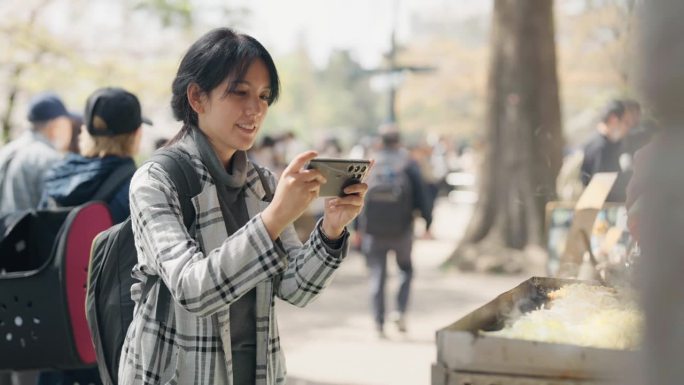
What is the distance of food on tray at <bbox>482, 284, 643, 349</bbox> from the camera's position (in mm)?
1697

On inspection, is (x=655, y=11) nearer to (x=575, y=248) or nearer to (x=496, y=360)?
(x=496, y=360)

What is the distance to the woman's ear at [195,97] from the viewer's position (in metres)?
2.45

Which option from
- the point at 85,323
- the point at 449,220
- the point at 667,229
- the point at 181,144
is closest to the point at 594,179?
the point at 85,323

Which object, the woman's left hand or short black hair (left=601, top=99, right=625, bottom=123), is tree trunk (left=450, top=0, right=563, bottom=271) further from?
the woman's left hand

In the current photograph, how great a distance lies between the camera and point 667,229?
1.08m

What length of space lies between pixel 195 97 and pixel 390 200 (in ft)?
18.5

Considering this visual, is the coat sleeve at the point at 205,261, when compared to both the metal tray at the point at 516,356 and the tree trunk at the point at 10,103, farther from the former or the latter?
the tree trunk at the point at 10,103

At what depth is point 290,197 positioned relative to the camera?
2084 mm

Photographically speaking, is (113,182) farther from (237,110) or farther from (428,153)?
(428,153)

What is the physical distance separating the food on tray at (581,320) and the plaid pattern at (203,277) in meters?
0.57

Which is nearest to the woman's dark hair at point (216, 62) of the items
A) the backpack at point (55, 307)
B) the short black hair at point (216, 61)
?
the short black hair at point (216, 61)

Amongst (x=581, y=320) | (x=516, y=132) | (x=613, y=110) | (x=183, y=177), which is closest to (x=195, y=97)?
(x=183, y=177)

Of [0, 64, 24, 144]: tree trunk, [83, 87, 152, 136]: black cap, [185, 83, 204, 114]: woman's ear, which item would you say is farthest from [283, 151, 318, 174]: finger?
[0, 64, 24, 144]: tree trunk

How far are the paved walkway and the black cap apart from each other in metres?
2.92
